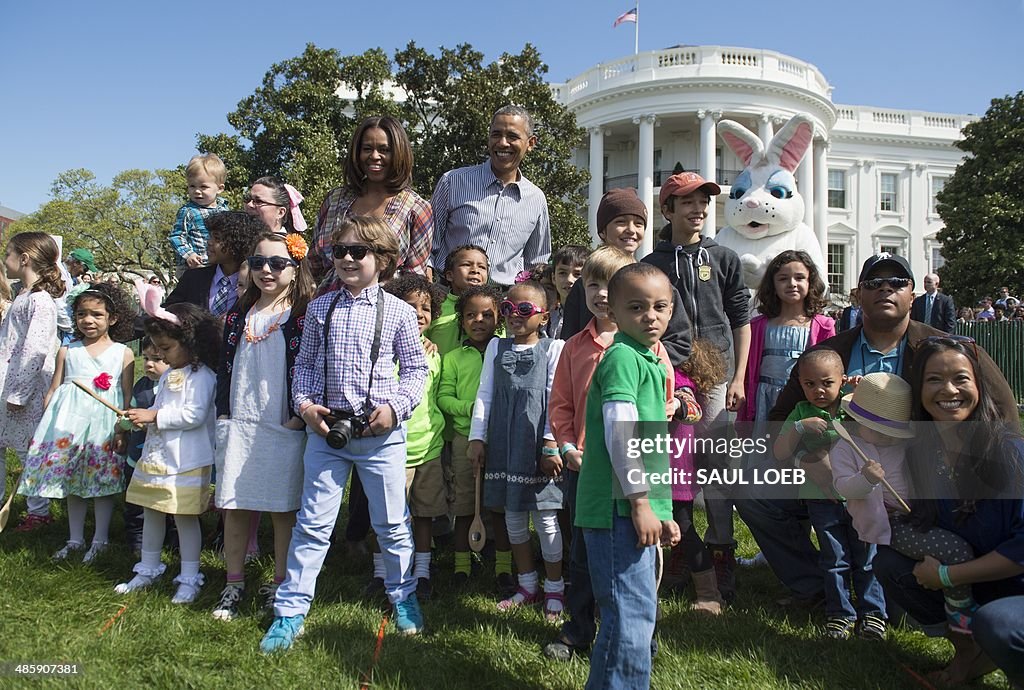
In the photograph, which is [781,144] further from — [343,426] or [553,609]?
[343,426]

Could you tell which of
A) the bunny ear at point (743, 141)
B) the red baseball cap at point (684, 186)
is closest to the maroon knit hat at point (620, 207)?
the red baseball cap at point (684, 186)

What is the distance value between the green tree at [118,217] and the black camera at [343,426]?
1145 inches

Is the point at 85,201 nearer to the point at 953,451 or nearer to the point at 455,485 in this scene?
the point at 455,485

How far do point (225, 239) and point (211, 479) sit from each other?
1327 mm

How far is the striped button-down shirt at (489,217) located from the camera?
4.52 meters

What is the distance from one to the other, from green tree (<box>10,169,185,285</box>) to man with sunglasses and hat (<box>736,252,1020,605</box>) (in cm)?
2970

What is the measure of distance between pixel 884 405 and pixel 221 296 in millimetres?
3528

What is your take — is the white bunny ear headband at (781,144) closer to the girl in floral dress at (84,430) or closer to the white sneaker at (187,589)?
the girl in floral dress at (84,430)

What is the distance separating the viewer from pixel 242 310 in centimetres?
343

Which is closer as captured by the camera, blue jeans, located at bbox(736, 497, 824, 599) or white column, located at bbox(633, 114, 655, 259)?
blue jeans, located at bbox(736, 497, 824, 599)

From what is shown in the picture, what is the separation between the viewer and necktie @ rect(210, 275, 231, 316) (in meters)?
4.09

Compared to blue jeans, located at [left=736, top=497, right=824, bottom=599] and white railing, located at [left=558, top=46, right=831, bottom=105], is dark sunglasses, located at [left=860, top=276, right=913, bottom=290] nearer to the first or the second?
blue jeans, located at [left=736, top=497, right=824, bottom=599]

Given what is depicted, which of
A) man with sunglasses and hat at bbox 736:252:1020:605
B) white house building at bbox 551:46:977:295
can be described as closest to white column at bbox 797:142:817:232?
white house building at bbox 551:46:977:295

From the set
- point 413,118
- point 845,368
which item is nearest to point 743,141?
point 845,368
